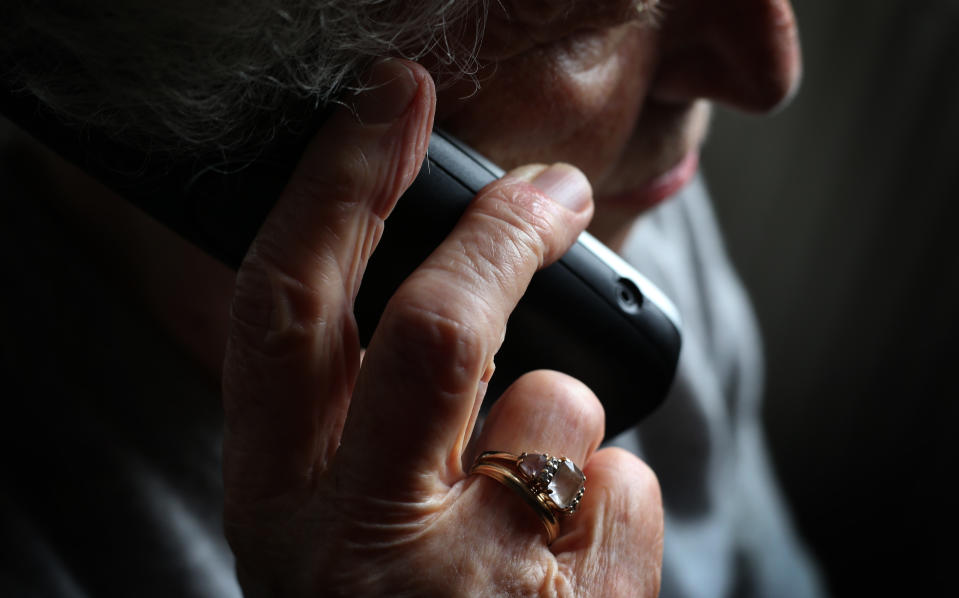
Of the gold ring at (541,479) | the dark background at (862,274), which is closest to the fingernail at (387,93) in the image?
the gold ring at (541,479)

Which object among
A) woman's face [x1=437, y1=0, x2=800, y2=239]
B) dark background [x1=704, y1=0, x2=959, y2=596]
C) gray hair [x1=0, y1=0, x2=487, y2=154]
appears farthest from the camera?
dark background [x1=704, y1=0, x2=959, y2=596]

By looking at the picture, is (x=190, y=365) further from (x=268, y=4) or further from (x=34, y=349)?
(x=268, y=4)

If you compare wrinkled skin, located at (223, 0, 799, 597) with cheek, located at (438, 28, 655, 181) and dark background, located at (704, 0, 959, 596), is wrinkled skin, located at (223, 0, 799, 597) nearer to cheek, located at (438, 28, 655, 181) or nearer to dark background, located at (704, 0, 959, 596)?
cheek, located at (438, 28, 655, 181)

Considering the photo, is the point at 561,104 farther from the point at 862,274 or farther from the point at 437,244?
the point at 862,274

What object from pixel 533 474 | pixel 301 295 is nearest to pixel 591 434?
pixel 533 474

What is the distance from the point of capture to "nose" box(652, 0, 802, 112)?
646 mm

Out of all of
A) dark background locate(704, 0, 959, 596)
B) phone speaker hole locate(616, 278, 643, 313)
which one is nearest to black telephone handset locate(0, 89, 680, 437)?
phone speaker hole locate(616, 278, 643, 313)

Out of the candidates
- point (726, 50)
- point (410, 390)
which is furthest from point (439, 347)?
point (726, 50)

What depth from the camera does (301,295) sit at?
46 cm

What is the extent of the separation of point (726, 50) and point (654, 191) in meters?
0.14

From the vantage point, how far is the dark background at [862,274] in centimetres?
131

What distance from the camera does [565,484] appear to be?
19.3 inches

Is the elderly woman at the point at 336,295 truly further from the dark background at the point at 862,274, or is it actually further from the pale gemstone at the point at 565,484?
the dark background at the point at 862,274

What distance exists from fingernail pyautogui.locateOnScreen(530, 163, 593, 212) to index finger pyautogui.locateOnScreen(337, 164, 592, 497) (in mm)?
34
